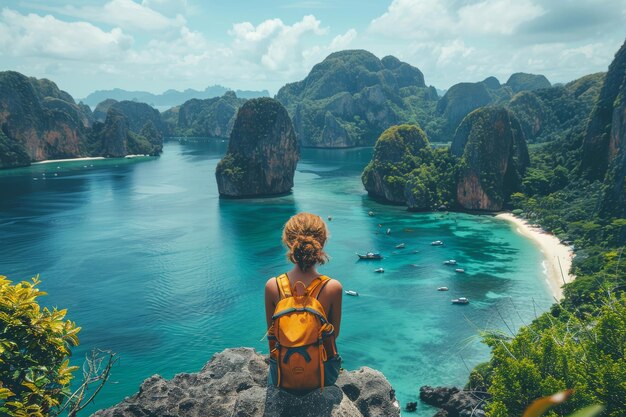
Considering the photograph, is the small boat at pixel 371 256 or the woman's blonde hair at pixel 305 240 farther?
the small boat at pixel 371 256

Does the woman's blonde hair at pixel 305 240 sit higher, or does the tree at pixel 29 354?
the woman's blonde hair at pixel 305 240

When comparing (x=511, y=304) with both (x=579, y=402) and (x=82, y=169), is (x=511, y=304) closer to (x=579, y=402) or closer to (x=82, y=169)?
(x=579, y=402)

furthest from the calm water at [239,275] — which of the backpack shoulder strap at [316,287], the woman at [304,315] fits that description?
the backpack shoulder strap at [316,287]

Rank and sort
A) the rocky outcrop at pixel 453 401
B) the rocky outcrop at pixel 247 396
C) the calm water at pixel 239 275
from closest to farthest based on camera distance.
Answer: the rocky outcrop at pixel 247 396 < the rocky outcrop at pixel 453 401 < the calm water at pixel 239 275

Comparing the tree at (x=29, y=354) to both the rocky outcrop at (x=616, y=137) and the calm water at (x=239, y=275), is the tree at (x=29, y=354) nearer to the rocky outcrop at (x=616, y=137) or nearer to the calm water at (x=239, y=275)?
the calm water at (x=239, y=275)

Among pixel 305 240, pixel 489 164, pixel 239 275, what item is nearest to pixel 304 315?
pixel 305 240

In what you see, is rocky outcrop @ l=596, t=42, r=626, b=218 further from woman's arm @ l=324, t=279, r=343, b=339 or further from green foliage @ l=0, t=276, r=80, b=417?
green foliage @ l=0, t=276, r=80, b=417
